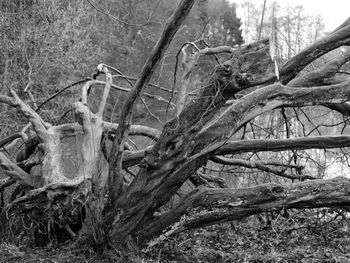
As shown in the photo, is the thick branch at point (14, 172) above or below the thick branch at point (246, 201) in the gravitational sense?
below

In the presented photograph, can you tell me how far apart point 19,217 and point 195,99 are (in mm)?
2830

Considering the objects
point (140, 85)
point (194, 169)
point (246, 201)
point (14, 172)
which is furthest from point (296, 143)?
point (14, 172)

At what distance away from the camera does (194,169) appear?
4.52 meters

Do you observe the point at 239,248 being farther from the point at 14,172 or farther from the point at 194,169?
the point at 14,172

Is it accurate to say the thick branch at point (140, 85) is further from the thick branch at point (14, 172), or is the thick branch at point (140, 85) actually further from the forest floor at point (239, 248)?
the thick branch at point (14, 172)

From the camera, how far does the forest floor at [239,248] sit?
14.8 feet

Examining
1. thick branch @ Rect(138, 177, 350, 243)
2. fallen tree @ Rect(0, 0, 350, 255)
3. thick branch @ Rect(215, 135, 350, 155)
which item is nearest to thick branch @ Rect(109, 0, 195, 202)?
fallen tree @ Rect(0, 0, 350, 255)

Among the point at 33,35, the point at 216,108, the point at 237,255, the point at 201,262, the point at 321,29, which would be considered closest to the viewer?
the point at 216,108

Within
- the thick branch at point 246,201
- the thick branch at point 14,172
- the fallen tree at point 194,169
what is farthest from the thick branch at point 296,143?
the thick branch at point 14,172

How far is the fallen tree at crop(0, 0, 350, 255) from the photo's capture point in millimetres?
4300

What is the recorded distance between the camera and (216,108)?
4.43 metres

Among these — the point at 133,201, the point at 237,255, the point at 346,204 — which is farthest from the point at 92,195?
the point at 346,204

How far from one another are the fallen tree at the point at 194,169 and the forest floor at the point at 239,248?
0.81ft

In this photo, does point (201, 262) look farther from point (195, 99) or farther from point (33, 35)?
point (33, 35)
